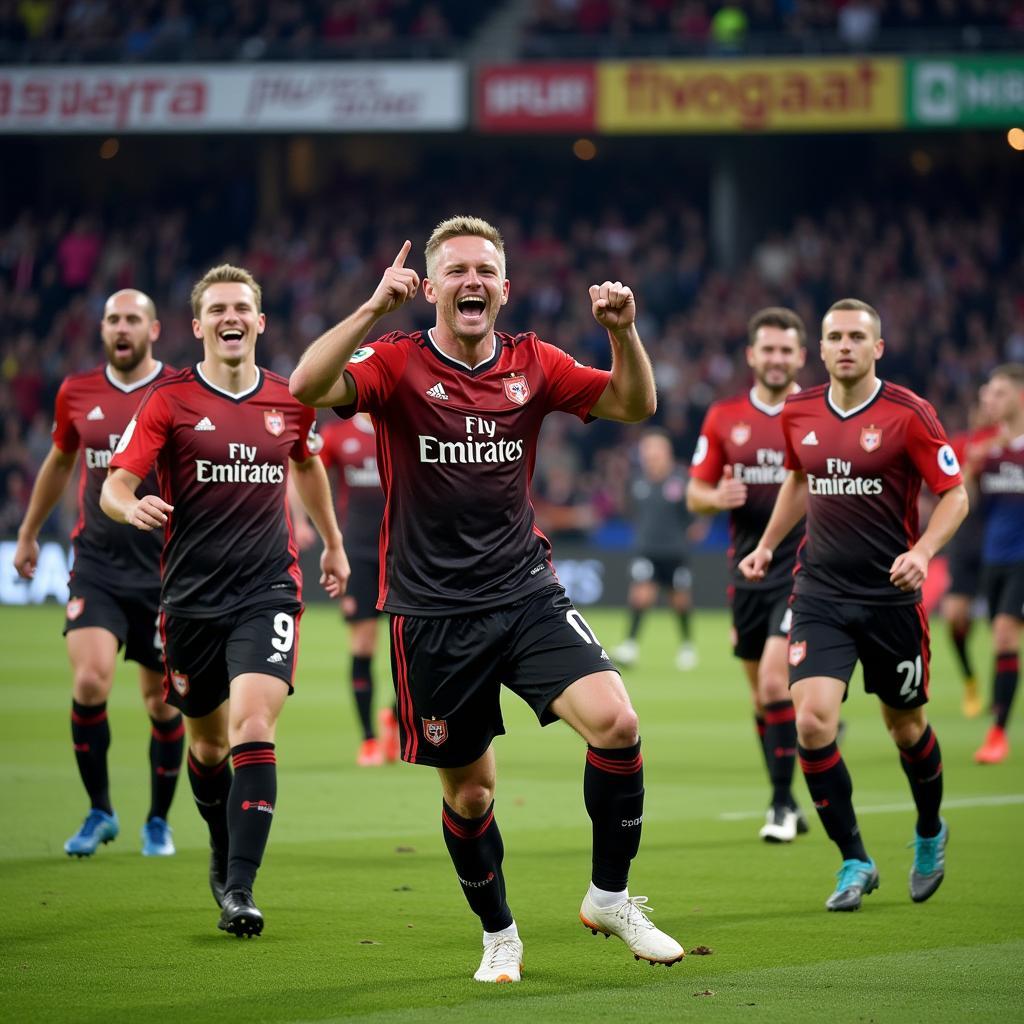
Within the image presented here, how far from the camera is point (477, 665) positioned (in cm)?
624

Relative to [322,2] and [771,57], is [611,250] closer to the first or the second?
[771,57]

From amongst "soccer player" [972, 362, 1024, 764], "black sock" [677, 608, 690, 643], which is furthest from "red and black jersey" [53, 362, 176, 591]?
"black sock" [677, 608, 690, 643]

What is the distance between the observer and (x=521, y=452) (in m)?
6.38

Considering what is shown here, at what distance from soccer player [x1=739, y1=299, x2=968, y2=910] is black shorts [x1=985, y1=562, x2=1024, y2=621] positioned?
5.10 m

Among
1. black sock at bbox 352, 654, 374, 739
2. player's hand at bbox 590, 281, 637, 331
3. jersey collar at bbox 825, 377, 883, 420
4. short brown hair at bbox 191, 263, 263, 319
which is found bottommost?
black sock at bbox 352, 654, 374, 739

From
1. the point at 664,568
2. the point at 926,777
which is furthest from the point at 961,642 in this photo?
the point at 926,777

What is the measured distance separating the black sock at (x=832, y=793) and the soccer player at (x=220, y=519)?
2.25 m

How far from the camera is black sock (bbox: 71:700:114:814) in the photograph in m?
8.98

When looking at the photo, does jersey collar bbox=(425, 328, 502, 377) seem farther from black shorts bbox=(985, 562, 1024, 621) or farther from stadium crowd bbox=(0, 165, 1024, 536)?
stadium crowd bbox=(0, 165, 1024, 536)

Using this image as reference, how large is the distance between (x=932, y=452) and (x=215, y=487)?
309 cm

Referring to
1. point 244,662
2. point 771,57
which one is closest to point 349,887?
point 244,662

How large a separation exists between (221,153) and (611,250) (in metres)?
9.52

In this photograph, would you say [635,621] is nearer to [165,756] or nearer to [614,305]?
[165,756]

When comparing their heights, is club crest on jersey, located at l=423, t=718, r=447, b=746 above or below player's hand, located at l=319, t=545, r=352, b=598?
below
